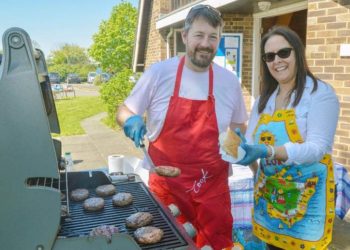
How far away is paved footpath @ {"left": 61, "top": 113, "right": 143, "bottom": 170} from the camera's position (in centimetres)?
752

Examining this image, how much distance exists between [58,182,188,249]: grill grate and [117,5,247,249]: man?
1.05 feet

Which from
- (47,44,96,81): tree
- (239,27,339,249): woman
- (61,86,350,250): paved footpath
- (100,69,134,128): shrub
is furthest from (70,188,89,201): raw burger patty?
(47,44,96,81): tree

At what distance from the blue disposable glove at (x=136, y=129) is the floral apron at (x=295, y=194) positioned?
0.70 metres

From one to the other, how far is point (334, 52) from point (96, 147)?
20.8 feet

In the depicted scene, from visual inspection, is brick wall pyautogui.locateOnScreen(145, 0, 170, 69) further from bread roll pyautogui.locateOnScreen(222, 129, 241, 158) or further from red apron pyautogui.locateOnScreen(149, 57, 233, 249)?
bread roll pyautogui.locateOnScreen(222, 129, 241, 158)

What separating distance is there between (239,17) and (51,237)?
6212 millimetres

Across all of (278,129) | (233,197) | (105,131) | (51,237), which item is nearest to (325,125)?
(278,129)

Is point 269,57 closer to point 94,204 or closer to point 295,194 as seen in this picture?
point 295,194

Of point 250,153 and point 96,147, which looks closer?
point 250,153

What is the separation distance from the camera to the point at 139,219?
1.70 meters

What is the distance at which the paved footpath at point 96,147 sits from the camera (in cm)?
752

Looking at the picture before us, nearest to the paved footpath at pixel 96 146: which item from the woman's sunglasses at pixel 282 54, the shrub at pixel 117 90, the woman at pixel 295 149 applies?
the shrub at pixel 117 90

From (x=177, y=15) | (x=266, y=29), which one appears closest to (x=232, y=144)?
(x=266, y=29)

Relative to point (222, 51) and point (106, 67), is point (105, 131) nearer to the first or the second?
point (222, 51)
